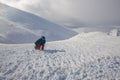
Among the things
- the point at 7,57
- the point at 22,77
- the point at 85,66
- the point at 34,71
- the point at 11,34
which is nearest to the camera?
the point at 22,77

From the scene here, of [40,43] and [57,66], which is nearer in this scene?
[57,66]

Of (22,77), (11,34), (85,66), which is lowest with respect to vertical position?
(22,77)

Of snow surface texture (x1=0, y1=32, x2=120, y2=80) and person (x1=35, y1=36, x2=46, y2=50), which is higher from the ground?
person (x1=35, y1=36, x2=46, y2=50)

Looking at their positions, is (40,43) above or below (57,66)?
above

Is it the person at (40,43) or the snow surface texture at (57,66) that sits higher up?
the person at (40,43)

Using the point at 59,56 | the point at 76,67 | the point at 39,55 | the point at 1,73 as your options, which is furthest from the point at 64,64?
the point at 1,73

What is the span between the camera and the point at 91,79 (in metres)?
13.6

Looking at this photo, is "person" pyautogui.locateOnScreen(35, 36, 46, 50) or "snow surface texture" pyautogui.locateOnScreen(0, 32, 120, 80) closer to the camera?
"snow surface texture" pyautogui.locateOnScreen(0, 32, 120, 80)

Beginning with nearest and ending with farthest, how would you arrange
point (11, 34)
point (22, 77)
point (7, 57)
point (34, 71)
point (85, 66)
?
point (22, 77) → point (34, 71) → point (85, 66) → point (7, 57) → point (11, 34)

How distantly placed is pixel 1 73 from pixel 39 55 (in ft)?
18.1

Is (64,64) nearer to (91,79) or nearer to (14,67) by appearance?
(91,79)

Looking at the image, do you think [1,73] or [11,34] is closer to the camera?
[1,73]

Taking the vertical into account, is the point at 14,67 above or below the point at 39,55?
below

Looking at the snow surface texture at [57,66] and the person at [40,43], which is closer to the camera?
the snow surface texture at [57,66]
